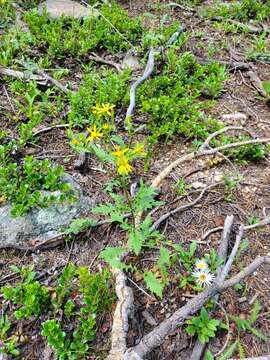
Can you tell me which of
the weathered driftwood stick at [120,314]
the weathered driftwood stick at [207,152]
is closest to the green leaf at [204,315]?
the weathered driftwood stick at [120,314]

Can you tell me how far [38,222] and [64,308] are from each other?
A: 76 cm

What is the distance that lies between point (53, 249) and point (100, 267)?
1.40 feet

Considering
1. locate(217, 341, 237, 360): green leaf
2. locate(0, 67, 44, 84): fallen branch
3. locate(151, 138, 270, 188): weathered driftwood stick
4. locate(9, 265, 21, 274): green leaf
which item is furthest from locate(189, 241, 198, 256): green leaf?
locate(0, 67, 44, 84): fallen branch

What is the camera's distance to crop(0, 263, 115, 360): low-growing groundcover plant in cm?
229

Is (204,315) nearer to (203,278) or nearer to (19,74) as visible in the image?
(203,278)

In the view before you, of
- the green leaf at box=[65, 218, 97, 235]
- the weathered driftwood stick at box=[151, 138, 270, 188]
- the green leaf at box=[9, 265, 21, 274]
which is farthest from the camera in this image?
the weathered driftwood stick at box=[151, 138, 270, 188]

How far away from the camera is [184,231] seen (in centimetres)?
297

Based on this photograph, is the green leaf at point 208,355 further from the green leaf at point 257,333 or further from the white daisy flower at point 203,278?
the white daisy flower at point 203,278

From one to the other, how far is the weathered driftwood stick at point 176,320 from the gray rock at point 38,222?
3.79 ft

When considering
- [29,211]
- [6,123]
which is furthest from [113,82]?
[29,211]

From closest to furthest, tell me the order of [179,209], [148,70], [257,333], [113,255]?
[257,333] → [113,255] → [179,209] → [148,70]

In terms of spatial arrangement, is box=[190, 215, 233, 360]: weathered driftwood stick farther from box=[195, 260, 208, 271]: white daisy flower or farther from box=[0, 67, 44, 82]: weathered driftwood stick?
box=[0, 67, 44, 82]: weathered driftwood stick

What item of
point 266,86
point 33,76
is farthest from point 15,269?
point 266,86

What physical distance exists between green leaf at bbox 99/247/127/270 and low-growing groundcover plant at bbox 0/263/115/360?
0.47ft
